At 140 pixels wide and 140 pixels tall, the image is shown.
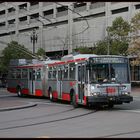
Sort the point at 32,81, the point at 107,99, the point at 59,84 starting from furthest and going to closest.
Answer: the point at 32,81
the point at 59,84
the point at 107,99

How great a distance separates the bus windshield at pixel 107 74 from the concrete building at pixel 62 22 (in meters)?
35.9

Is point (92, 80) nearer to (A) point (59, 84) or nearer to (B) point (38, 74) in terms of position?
(A) point (59, 84)

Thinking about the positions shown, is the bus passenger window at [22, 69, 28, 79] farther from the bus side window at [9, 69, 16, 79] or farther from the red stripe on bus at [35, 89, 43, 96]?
the red stripe on bus at [35, 89, 43, 96]

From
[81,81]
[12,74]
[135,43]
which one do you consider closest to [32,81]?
[12,74]

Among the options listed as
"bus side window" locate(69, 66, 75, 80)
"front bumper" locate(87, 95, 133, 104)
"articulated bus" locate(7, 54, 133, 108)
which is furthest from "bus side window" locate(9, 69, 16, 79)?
"front bumper" locate(87, 95, 133, 104)

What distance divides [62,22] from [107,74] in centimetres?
5847

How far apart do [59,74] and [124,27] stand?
93.2 ft

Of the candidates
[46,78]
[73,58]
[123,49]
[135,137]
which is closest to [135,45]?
[123,49]

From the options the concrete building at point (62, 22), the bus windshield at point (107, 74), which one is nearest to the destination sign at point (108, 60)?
the bus windshield at point (107, 74)

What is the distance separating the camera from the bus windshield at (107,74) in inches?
792

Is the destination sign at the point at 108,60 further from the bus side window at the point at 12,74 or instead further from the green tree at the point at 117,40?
the green tree at the point at 117,40

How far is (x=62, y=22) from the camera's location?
256 feet

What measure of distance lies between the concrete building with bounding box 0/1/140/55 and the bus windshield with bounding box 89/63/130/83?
35.9 metres

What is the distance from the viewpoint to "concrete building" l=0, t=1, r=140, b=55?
65.6 meters
